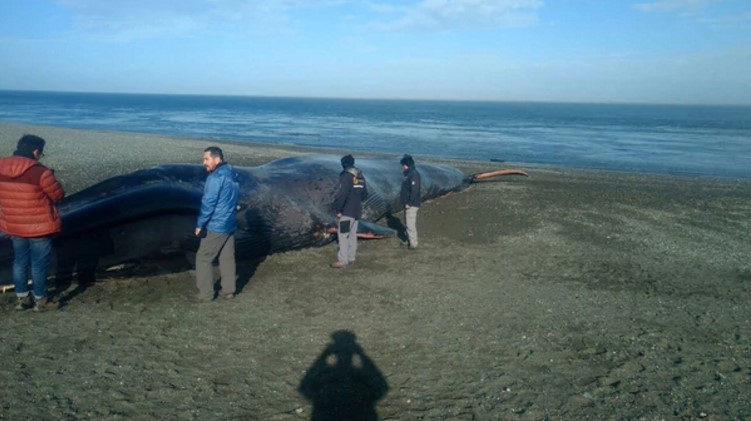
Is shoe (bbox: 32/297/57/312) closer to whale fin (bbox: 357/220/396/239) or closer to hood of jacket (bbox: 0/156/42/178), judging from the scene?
hood of jacket (bbox: 0/156/42/178)

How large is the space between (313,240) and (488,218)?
4260mm

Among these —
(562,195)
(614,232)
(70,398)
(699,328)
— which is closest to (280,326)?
(70,398)

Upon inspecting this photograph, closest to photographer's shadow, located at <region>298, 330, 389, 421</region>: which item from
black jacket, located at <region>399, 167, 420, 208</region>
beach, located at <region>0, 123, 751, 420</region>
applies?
beach, located at <region>0, 123, 751, 420</region>

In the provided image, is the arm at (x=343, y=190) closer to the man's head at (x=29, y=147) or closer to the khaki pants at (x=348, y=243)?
the khaki pants at (x=348, y=243)

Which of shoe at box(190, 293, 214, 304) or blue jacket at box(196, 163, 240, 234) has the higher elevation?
blue jacket at box(196, 163, 240, 234)

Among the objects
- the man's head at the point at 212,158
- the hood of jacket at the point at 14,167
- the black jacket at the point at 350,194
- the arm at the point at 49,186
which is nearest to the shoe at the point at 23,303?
the arm at the point at 49,186

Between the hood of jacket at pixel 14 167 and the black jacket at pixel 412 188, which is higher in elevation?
the hood of jacket at pixel 14 167

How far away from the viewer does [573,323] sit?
6305mm

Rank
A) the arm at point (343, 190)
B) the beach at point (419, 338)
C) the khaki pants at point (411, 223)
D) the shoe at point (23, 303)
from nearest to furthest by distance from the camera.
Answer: the beach at point (419, 338)
the shoe at point (23, 303)
the arm at point (343, 190)
the khaki pants at point (411, 223)

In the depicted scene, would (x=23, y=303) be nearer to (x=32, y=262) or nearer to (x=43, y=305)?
(x=43, y=305)

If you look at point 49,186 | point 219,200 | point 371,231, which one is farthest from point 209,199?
point 371,231

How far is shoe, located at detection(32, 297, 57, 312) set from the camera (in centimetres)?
607

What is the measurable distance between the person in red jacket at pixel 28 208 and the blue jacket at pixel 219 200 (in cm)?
151

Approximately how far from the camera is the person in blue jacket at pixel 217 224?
21.0 feet
